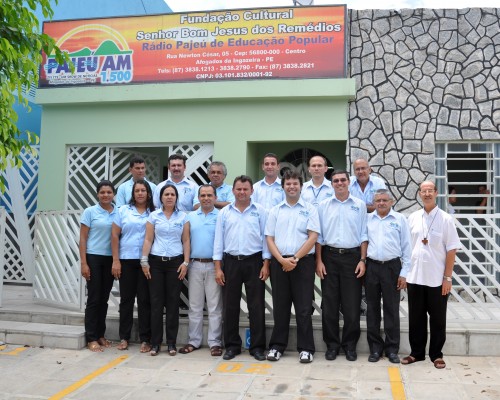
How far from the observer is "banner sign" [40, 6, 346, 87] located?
838 cm

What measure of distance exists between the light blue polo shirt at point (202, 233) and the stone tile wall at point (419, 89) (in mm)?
3669

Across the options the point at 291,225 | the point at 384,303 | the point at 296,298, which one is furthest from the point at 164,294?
the point at 384,303

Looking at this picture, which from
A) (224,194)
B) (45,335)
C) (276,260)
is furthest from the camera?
(224,194)

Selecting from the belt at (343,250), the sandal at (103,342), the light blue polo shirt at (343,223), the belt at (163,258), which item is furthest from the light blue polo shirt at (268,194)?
the sandal at (103,342)

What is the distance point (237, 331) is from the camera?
5410 millimetres

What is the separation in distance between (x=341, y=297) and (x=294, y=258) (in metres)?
0.66

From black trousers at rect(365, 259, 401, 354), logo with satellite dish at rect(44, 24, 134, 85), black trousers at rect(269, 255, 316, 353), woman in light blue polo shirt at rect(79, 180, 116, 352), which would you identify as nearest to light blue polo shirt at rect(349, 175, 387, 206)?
black trousers at rect(365, 259, 401, 354)

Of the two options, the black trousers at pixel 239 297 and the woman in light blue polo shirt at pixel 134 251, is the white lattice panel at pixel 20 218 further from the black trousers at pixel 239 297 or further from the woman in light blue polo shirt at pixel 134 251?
the black trousers at pixel 239 297

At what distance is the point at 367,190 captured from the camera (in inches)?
224

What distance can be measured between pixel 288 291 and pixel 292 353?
75 cm

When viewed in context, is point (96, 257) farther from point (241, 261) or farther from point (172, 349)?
point (241, 261)

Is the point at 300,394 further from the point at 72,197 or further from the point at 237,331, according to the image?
the point at 72,197

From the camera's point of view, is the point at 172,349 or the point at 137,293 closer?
the point at 172,349

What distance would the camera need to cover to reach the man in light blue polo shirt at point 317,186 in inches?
218
